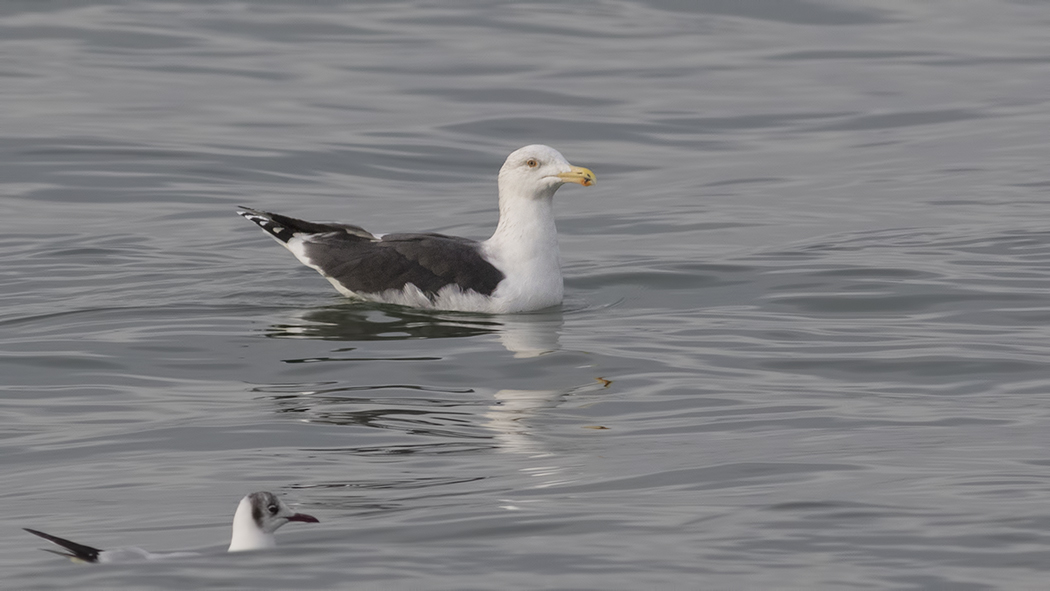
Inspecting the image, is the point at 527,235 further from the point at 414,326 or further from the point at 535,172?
the point at 414,326

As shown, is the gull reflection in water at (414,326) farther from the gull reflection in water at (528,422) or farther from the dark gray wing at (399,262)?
the gull reflection in water at (528,422)

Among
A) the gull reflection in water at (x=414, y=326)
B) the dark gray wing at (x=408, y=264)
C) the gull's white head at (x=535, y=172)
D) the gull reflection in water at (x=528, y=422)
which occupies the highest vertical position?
the gull's white head at (x=535, y=172)

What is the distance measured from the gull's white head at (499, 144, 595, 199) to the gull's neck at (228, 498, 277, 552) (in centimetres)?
684

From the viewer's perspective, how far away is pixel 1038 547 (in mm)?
7785

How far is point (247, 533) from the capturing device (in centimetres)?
770

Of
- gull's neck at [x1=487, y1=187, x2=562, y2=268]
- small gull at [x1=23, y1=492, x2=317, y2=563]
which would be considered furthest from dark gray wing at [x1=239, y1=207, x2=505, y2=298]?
small gull at [x1=23, y1=492, x2=317, y2=563]

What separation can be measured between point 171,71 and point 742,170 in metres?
10.4

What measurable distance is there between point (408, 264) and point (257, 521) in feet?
21.3

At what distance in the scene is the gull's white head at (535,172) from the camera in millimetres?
14242

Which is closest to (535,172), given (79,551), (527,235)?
(527,235)

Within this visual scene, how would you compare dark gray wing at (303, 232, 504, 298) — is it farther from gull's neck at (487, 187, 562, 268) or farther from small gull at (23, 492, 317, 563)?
small gull at (23, 492, 317, 563)

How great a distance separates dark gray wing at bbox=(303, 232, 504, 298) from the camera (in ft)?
46.0

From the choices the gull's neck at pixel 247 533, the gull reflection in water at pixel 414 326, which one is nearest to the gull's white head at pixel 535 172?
the gull reflection in water at pixel 414 326

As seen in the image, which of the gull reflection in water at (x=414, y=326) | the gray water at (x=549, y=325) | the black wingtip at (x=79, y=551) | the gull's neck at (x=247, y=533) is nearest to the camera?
the black wingtip at (x=79, y=551)
